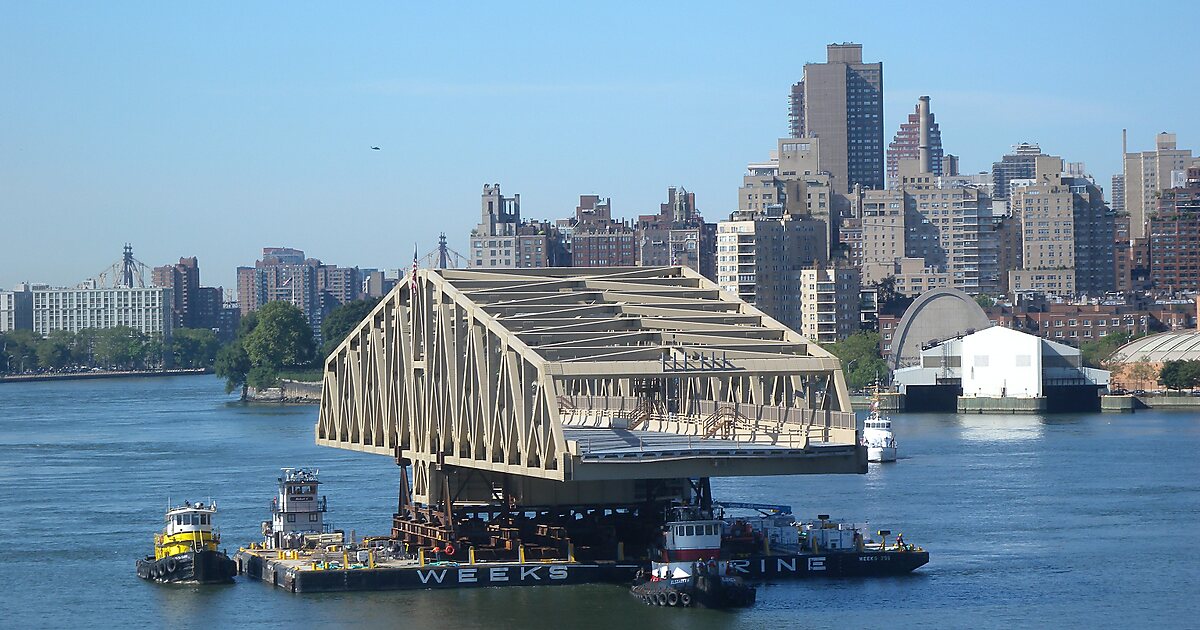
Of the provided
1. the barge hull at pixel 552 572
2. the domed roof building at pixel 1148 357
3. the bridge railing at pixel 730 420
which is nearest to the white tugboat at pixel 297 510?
the barge hull at pixel 552 572

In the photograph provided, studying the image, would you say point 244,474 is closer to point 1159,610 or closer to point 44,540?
point 44,540

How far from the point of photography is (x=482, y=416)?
5734 centimetres

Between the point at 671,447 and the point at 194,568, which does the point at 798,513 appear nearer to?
the point at 671,447

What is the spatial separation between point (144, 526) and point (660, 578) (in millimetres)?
25480

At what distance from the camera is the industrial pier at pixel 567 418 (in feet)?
174

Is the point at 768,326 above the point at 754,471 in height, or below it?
above

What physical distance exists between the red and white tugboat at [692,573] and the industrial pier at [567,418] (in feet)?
5.71

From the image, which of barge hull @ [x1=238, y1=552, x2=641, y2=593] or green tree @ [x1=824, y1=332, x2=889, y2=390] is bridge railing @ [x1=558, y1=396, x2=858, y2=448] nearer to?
barge hull @ [x1=238, y1=552, x2=641, y2=593]

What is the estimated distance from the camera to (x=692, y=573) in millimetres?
52875

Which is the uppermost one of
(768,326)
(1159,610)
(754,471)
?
(768,326)

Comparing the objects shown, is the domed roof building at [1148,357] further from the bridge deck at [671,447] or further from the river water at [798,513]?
the bridge deck at [671,447]

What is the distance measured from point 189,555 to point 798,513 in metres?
22.6

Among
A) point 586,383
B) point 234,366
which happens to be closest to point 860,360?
point 234,366

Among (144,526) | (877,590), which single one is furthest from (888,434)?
(877,590)
